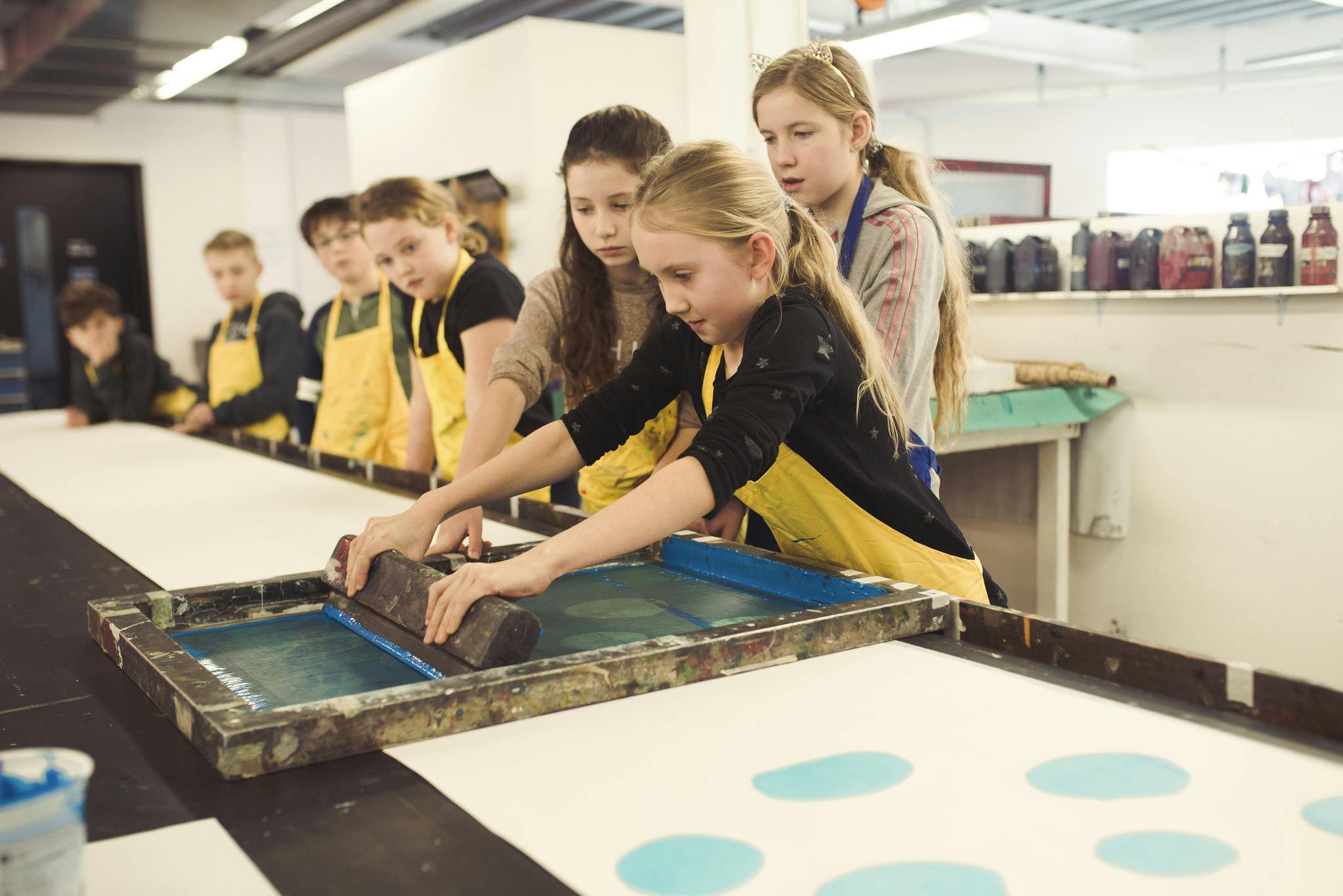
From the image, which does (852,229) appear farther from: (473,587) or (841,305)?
(473,587)

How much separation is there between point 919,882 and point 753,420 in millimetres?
525

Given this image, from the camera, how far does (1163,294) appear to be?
9.59 feet

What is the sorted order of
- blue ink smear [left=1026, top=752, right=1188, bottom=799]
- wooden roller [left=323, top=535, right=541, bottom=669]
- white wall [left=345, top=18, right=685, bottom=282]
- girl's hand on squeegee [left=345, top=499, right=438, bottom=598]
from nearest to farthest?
blue ink smear [left=1026, top=752, right=1188, bottom=799], wooden roller [left=323, top=535, right=541, bottom=669], girl's hand on squeegee [left=345, top=499, right=438, bottom=598], white wall [left=345, top=18, right=685, bottom=282]

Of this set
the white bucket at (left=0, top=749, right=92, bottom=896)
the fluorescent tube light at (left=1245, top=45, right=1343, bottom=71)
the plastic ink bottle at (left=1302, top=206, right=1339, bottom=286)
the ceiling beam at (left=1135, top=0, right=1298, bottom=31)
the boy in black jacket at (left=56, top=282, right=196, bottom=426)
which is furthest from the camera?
the ceiling beam at (left=1135, top=0, right=1298, bottom=31)

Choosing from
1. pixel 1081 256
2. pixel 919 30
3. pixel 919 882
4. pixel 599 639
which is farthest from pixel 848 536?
pixel 919 30

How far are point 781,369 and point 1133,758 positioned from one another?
49 cm

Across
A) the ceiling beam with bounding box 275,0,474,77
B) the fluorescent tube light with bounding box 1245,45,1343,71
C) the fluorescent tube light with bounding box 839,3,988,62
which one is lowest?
the fluorescent tube light with bounding box 839,3,988,62

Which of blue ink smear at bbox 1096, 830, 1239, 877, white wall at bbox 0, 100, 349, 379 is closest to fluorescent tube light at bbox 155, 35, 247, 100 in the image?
white wall at bbox 0, 100, 349, 379

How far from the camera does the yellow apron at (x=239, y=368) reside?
335cm

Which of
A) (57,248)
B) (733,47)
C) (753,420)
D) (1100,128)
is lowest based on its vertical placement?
(753,420)

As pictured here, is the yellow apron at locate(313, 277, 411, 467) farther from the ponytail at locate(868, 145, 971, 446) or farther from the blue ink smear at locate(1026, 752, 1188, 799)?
the blue ink smear at locate(1026, 752, 1188, 799)

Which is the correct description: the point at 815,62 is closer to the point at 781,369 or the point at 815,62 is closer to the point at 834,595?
the point at 781,369

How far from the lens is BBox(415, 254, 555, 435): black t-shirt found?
6.26 feet

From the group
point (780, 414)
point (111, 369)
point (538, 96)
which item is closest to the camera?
point (780, 414)
